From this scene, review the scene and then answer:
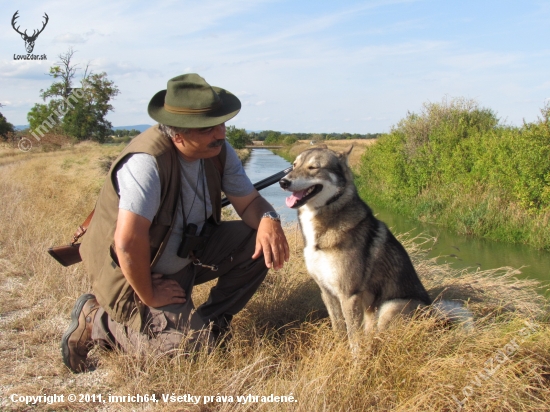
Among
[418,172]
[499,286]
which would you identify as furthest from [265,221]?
[418,172]

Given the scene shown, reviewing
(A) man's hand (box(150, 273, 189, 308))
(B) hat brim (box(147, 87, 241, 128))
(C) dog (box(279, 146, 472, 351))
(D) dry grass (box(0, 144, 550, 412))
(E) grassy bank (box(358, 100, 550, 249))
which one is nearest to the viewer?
(D) dry grass (box(0, 144, 550, 412))

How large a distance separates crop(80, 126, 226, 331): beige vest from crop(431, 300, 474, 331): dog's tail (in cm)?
192

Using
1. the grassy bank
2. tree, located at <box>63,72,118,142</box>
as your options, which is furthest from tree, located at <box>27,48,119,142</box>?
the grassy bank

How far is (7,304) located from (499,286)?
4.88m

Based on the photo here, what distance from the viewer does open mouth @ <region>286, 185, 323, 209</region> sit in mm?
3484

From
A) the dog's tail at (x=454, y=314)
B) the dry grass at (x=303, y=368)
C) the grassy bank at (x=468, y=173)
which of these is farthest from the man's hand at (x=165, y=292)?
the grassy bank at (x=468, y=173)

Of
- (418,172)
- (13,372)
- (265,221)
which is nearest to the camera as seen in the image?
(13,372)

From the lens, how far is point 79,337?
3.10 m

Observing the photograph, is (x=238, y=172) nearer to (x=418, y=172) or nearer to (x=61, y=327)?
(x=61, y=327)

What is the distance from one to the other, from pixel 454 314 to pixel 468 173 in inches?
507

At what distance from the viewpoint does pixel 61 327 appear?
360 cm

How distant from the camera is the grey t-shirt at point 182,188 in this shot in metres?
2.85

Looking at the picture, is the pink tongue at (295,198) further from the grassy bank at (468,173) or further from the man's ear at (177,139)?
the grassy bank at (468,173)

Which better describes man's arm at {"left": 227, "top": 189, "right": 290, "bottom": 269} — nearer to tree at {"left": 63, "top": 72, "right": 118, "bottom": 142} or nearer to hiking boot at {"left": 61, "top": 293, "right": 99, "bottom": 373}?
hiking boot at {"left": 61, "top": 293, "right": 99, "bottom": 373}
